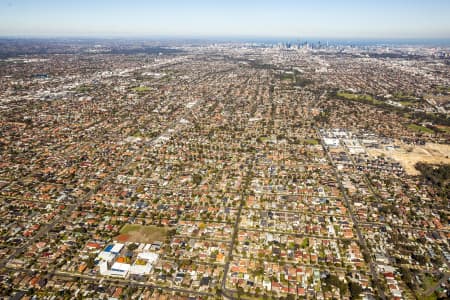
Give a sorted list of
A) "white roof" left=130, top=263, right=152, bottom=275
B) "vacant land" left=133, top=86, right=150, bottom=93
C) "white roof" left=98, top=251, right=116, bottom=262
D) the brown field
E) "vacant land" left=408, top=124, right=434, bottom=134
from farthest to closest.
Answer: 1. "vacant land" left=133, top=86, right=150, bottom=93
2. "vacant land" left=408, top=124, right=434, bottom=134
3. the brown field
4. "white roof" left=98, top=251, right=116, bottom=262
5. "white roof" left=130, top=263, right=152, bottom=275

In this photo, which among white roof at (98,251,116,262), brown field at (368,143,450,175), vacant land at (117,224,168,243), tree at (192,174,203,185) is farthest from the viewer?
brown field at (368,143,450,175)

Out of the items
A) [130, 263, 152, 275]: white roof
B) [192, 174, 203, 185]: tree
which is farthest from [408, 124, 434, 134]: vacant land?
[130, 263, 152, 275]: white roof

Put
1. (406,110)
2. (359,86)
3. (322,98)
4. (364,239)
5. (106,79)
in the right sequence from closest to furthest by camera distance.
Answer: (364,239)
(406,110)
(322,98)
(359,86)
(106,79)

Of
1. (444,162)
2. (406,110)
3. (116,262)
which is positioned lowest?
(116,262)

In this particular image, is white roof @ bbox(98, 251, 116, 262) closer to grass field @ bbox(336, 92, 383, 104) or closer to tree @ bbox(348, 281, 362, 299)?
tree @ bbox(348, 281, 362, 299)

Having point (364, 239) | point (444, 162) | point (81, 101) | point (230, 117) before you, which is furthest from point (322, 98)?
point (81, 101)

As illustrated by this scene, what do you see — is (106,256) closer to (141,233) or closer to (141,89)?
(141,233)

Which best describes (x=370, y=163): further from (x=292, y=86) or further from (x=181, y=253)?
(x=292, y=86)
